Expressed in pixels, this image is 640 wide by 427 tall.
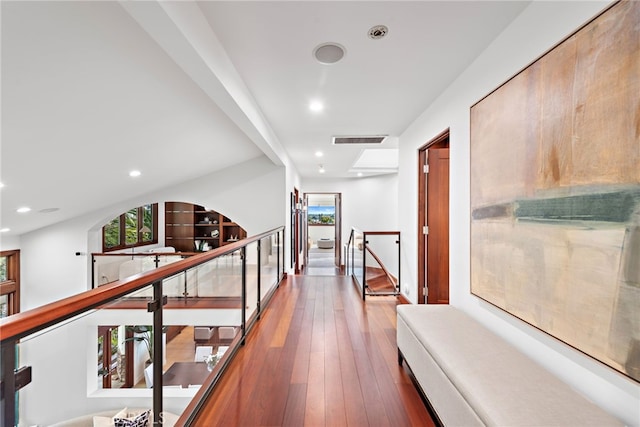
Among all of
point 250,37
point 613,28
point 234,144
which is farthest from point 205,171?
point 613,28

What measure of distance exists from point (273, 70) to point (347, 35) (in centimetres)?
76

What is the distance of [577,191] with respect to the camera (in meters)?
1.31

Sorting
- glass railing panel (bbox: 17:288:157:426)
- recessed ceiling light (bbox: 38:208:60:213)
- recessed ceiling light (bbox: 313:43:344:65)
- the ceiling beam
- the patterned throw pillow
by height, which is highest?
recessed ceiling light (bbox: 313:43:344:65)

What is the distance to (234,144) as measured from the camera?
476 centimetres

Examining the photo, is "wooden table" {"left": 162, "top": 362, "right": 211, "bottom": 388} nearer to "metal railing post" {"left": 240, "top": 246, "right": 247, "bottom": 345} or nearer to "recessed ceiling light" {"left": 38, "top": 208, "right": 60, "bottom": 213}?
"metal railing post" {"left": 240, "top": 246, "right": 247, "bottom": 345}

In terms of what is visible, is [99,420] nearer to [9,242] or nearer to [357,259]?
[9,242]

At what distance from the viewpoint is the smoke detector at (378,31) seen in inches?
73.9

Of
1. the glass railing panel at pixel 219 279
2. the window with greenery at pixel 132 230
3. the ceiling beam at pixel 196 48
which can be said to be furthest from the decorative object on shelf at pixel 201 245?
the ceiling beam at pixel 196 48

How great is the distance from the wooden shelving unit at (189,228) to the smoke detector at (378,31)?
7.82 meters

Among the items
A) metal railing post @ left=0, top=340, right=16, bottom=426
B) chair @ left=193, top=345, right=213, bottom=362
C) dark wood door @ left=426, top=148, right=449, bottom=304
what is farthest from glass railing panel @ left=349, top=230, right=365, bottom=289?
metal railing post @ left=0, top=340, right=16, bottom=426

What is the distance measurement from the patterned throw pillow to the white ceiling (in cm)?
268

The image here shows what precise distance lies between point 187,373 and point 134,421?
3.78 ft

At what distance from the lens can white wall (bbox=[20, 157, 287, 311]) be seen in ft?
19.3

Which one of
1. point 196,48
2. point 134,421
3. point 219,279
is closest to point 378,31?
point 196,48
